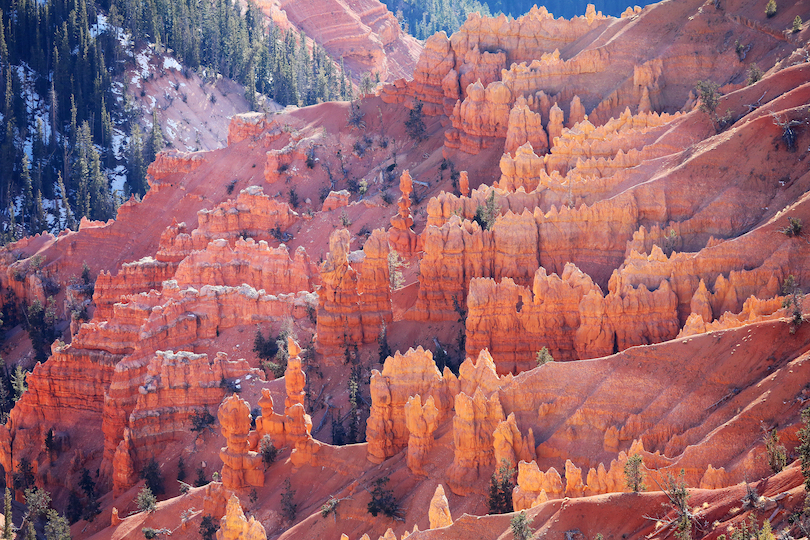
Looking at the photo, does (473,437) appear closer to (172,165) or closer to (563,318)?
(563,318)

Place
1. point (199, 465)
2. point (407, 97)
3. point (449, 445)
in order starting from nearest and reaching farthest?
1. point (449, 445)
2. point (199, 465)
3. point (407, 97)

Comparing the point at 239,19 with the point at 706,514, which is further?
the point at 239,19

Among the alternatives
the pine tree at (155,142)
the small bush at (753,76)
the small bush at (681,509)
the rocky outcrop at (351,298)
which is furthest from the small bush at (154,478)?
the pine tree at (155,142)

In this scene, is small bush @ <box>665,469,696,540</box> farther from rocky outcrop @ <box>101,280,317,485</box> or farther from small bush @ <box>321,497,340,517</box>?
rocky outcrop @ <box>101,280,317,485</box>

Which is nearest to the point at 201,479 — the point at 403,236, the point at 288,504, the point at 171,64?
the point at 288,504

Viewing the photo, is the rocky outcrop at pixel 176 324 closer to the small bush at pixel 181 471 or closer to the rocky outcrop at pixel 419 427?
the small bush at pixel 181 471

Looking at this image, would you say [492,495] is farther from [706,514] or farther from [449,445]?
[706,514]

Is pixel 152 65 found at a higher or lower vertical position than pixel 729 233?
higher

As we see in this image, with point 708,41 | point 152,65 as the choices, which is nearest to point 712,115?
point 708,41
